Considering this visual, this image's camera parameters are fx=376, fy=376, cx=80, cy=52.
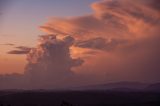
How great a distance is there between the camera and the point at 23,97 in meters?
59.3

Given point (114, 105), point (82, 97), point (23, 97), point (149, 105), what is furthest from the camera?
point (82, 97)

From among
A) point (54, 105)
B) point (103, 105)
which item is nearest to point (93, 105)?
point (103, 105)

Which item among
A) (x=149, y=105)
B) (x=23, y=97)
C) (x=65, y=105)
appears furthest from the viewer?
(x=23, y=97)

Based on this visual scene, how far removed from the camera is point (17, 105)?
46.4 metres

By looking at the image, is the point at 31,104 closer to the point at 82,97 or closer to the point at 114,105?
the point at 114,105

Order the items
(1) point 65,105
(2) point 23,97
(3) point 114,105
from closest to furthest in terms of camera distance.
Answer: (1) point 65,105 → (3) point 114,105 → (2) point 23,97

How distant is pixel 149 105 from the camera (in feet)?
152

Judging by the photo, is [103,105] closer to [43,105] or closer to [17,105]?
[43,105]

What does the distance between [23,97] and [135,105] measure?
19571 mm

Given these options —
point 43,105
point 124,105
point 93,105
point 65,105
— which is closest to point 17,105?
point 43,105

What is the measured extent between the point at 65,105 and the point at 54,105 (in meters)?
19.3

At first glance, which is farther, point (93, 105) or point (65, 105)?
point (93, 105)

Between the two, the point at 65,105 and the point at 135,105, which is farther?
the point at 135,105

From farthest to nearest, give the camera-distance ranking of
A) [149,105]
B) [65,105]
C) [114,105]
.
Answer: [114,105] → [149,105] → [65,105]
